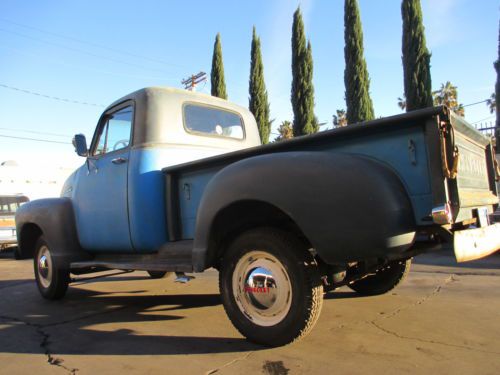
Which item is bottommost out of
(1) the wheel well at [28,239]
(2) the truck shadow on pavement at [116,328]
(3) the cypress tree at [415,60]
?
(2) the truck shadow on pavement at [116,328]

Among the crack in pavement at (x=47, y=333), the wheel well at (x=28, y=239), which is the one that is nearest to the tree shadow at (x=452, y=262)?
the crack in pavement at (x=47, y=333)

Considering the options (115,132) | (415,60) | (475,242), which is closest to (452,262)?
(475,242)

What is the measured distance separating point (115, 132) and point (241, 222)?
2.23m

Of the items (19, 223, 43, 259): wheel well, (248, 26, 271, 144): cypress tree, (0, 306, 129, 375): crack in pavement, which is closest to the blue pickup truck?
(0, 306, 129, 375): crack in pavement

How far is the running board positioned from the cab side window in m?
1.17

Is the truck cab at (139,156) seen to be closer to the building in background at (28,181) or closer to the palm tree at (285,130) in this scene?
the building in background at (28,181)

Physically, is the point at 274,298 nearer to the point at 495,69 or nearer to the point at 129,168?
the point at 129,168

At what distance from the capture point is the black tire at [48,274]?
5.16 m

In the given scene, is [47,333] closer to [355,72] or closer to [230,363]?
[230,363]

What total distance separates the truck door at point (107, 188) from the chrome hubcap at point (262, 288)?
5.22ft

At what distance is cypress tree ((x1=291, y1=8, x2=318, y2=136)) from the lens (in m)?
22.8

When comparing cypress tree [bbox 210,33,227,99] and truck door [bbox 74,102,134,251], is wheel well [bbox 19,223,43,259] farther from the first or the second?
cypress tree [bbox 210,33,227,99]

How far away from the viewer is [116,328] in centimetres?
393

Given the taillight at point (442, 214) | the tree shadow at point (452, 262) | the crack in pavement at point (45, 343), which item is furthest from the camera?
the tree shadow at point (452, 262)
